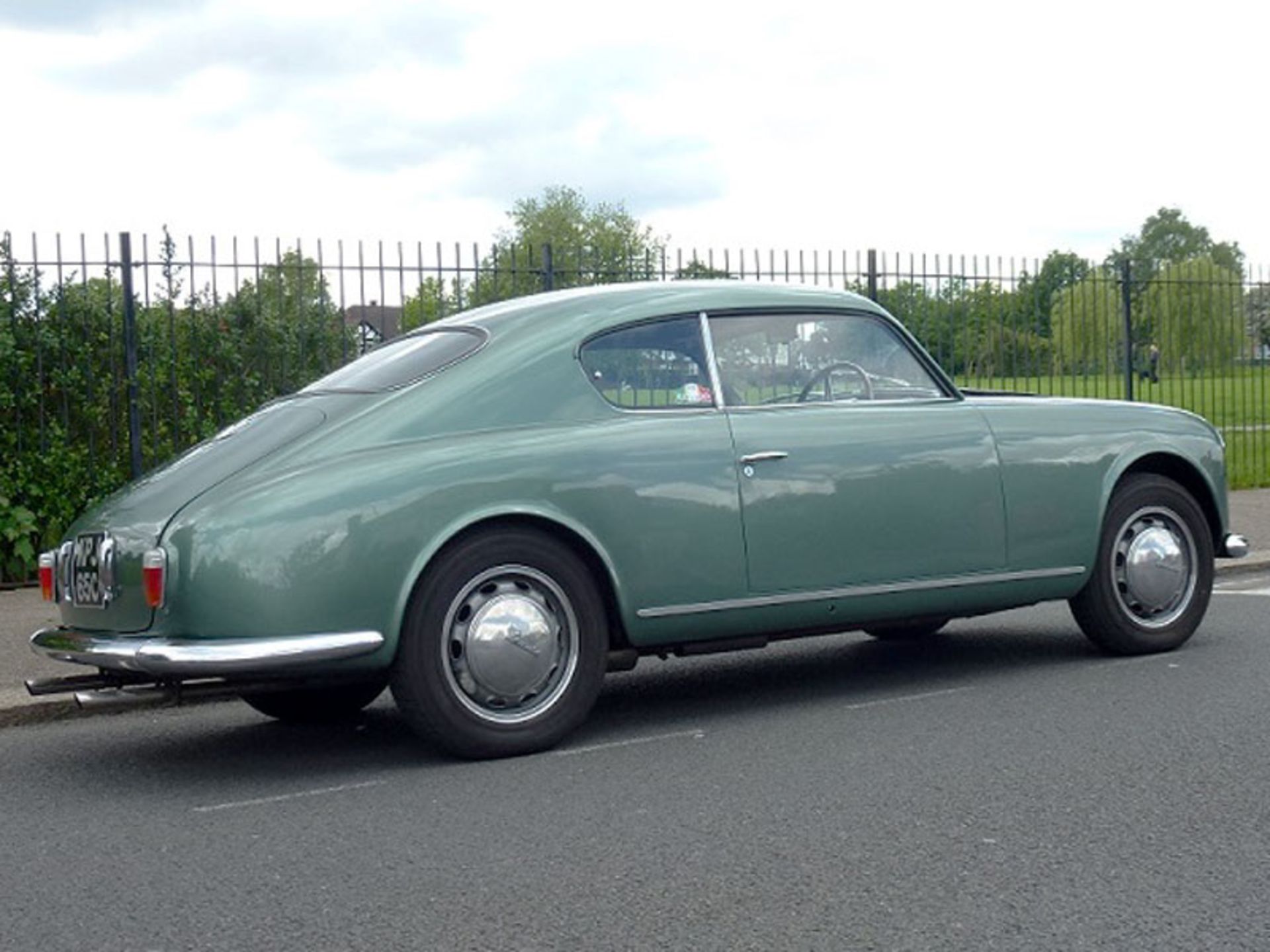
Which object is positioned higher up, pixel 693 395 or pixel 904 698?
pixel 693 395

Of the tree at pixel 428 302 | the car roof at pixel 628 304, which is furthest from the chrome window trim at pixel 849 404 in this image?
the tree at pixel 428 302

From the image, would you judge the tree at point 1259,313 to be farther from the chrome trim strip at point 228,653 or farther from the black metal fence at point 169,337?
the chrome trim strip at point 228,653

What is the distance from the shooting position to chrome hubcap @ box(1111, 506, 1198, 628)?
25.7 ft

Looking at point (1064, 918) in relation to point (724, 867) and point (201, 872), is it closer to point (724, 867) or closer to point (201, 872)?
point (724, 867)

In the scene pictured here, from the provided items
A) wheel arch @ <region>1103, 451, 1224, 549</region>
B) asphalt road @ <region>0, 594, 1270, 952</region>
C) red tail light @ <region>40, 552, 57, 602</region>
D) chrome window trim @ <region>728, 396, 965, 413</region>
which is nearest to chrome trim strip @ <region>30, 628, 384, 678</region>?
asphalt road @ <region>0, 594, 1270, 952</region>

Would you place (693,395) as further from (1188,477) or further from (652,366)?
(1188,477)

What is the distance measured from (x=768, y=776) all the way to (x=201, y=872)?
183 cm

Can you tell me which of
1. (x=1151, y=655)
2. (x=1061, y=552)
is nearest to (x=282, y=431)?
(x=1061, y=552)

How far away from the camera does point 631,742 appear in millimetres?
6473

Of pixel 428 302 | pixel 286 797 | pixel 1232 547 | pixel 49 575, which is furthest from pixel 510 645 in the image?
pixel 428 302

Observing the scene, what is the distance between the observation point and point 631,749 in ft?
20.8

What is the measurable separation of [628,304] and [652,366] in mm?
261

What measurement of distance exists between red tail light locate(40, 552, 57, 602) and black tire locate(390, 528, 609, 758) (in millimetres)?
1380

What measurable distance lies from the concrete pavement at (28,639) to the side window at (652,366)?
260 cm
